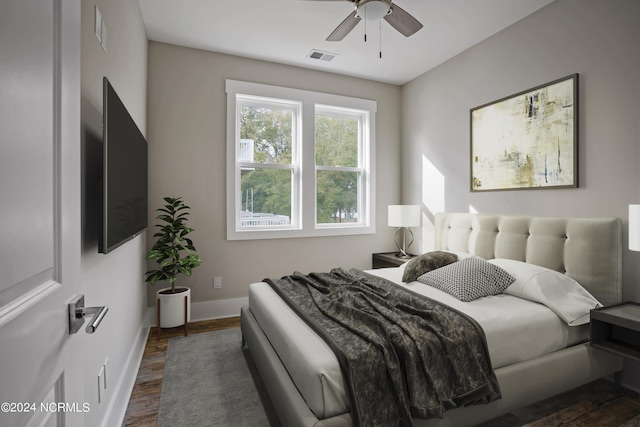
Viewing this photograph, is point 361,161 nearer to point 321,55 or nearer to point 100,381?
point 321,55

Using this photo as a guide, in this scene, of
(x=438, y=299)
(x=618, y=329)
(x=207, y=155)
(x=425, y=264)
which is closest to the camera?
(x=618, y=329)

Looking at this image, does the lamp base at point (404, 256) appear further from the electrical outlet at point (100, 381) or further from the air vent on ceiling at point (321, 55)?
the electrical outlet at point (100, 381)

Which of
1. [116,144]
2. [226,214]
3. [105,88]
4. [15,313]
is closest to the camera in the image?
[15,313]

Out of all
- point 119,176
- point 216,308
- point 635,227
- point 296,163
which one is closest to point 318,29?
point 296,163

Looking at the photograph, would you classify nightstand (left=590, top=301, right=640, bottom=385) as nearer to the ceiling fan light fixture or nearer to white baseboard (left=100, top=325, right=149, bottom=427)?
the ceiling fan light fixture

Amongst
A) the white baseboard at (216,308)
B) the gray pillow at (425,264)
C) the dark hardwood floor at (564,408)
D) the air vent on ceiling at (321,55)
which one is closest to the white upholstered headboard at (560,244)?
the gray pillow at (425,264)

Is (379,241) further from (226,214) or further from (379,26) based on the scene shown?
(379,26)

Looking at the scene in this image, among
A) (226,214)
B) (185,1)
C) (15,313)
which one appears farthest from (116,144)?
(226,214)

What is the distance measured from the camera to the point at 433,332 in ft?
5.73

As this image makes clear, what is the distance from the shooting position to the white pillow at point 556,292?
7.00 ft

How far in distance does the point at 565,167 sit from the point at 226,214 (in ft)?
10.6

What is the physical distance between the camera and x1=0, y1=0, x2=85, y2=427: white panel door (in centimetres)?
54

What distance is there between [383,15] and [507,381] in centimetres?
249

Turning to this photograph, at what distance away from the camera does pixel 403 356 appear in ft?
5.17
